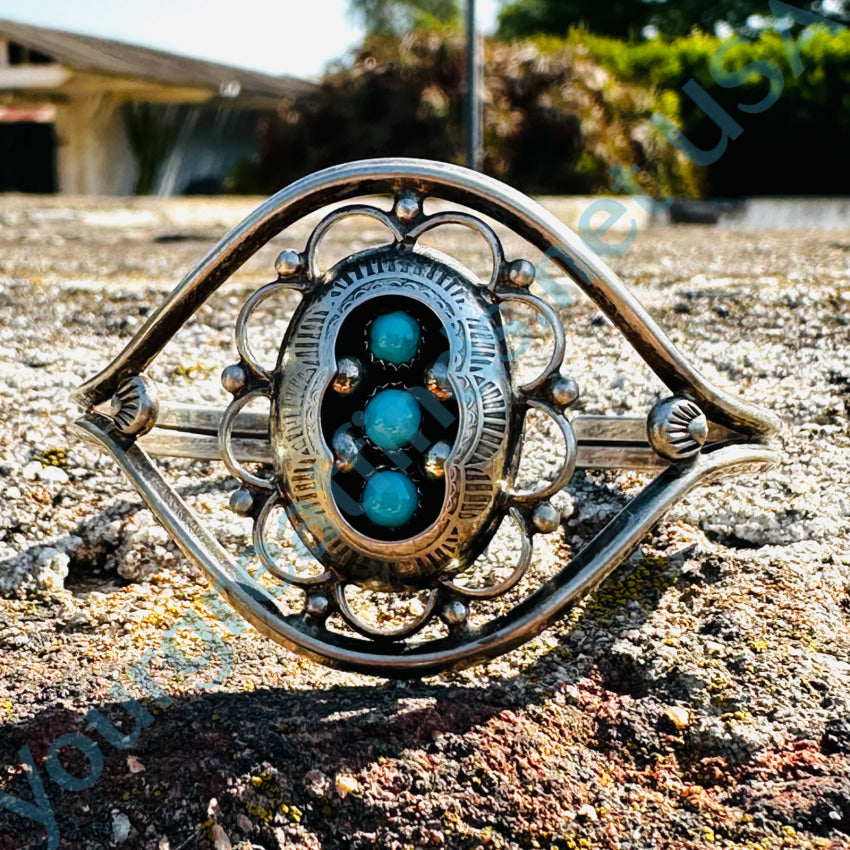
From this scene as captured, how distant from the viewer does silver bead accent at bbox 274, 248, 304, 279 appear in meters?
1.08

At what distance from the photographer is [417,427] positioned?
1.02 meters

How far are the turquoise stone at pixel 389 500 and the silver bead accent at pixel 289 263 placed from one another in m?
0.23

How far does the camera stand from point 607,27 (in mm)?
12727

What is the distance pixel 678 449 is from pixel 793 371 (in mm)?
523

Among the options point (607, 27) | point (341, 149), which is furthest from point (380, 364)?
point (607, 27)

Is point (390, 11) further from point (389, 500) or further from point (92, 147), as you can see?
point (389, 500)

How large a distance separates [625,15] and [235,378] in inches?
504

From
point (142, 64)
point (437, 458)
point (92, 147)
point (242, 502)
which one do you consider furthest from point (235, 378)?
point (142, 64)

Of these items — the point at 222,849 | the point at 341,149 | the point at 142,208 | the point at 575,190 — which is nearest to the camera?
the point at 222,849

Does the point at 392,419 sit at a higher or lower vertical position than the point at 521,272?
lower

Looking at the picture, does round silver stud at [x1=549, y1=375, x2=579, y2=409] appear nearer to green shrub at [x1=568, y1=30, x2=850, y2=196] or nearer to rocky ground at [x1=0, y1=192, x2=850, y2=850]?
rocky ground at [x1=0, y1=192, x2=850, y2=850]

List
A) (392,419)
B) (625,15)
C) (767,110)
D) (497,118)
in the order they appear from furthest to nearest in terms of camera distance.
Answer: (625,15) < (767,110) < (497,118) < (392,419)

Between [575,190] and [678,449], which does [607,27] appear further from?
[678,449]

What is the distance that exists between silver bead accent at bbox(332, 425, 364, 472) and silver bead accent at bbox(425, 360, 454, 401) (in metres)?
0.09
